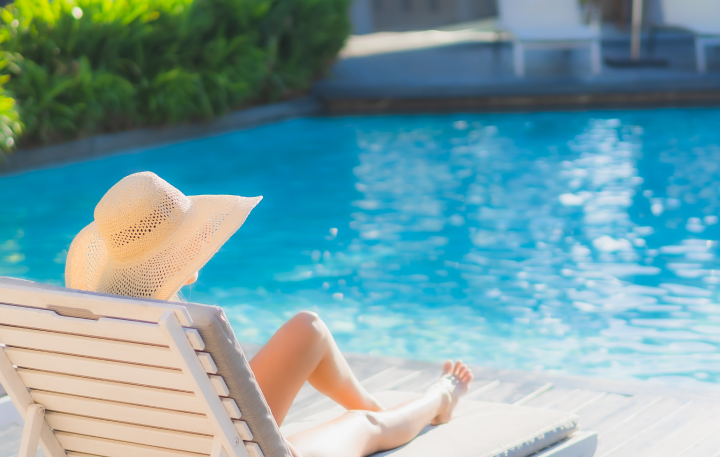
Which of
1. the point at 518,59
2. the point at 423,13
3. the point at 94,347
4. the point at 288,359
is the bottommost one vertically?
the point at 423,13

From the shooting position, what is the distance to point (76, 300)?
5.79 feet

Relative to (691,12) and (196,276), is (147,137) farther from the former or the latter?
(196,276)

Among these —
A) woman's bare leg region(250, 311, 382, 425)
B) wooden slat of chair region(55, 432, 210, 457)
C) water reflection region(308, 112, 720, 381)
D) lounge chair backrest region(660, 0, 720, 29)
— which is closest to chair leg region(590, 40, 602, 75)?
lounge chair backrest region(660, 0, 720, 29)

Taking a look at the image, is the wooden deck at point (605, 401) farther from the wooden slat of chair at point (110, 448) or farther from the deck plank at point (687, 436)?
the wooden slat of chair at point (110, 448)

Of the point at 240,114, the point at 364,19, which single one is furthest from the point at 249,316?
the point at 364,19

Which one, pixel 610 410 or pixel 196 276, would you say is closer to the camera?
pixel 196 276

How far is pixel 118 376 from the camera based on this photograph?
6.17 ft

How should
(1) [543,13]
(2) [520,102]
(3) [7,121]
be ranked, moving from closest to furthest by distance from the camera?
(3) [7,121], (2) [520,102], (1) [543,13]

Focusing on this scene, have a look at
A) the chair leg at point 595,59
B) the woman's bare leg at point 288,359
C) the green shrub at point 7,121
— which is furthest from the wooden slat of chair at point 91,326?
the chair leg at point 595,59

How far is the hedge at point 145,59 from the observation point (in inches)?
363

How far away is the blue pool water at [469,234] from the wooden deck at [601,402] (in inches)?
34.5

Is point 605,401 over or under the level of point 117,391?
under

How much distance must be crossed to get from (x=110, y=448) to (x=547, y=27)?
33.7ft

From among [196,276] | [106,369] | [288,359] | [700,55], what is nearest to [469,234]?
[288,359]
